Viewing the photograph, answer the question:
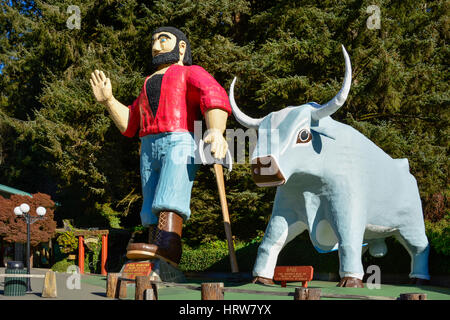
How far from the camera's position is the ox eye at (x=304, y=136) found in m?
7.09

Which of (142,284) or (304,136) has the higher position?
(304,136)

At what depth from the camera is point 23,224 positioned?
14.0 meters

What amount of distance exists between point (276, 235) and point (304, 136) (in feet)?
4.76

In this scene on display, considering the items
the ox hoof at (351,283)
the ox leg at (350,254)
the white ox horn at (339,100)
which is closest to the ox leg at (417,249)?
the ox leg at (350,254)

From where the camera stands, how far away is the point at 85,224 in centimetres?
1805

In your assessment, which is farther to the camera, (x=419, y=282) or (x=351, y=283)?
(x=419, y=282)

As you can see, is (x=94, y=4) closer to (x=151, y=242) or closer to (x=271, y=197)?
(x=271, y=197)

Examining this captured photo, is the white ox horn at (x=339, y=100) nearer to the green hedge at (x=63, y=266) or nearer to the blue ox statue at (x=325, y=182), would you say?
the blue ox statue at (x=325, y=182)

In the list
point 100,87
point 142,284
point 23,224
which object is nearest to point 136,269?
point 142,284

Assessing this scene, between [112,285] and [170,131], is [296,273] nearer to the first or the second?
[112,285]

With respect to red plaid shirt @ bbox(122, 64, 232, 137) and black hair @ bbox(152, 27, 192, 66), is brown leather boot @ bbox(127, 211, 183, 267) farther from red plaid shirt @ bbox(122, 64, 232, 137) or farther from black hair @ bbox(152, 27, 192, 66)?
black hair @ bbox(152, 27, 192, 66)

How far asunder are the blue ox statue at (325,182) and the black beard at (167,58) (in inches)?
50.4

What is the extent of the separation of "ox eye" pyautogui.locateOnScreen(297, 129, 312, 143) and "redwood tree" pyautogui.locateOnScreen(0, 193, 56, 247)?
9004mm

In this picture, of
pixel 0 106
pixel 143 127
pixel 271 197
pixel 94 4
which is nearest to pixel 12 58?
pixel 0 106
